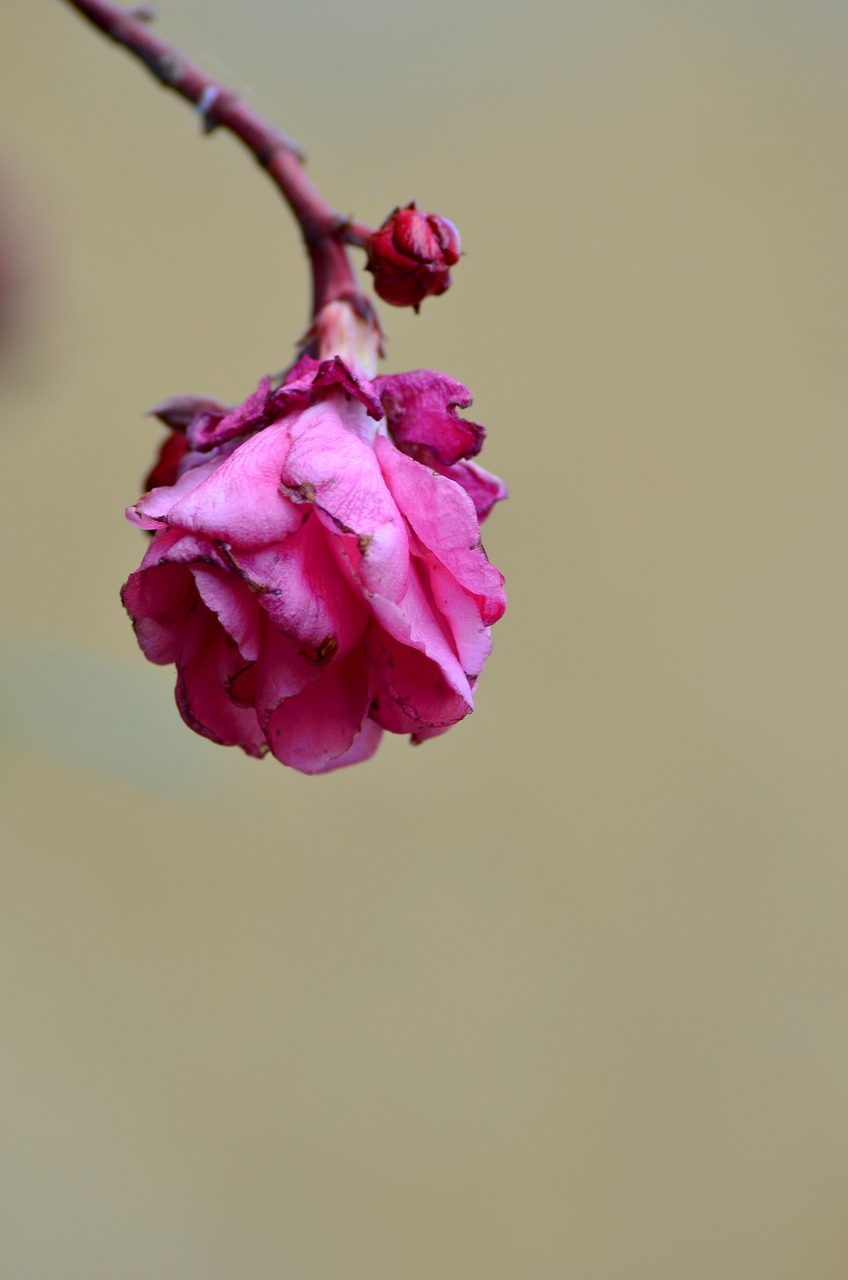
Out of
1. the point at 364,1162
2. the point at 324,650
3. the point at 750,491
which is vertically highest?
the point at 750,491

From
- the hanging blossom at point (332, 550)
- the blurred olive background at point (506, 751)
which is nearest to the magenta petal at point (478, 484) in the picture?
the hanging blossom at point (332, 550)

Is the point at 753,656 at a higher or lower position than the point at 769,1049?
higher

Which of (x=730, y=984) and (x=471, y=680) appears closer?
(x=471, y=680)

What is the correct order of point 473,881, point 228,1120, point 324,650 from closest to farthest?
point 324,650 → point 228,1120 → point 473,881

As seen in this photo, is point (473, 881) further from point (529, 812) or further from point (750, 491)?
point (750, 491)

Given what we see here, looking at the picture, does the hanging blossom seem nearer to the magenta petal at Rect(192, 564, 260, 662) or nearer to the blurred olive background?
the magenta petal at Rect(192, 564, 260, 662)

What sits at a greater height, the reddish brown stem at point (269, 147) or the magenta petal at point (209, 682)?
the reddish brown stem at point (269, 147)

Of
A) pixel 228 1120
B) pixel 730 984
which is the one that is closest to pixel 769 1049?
pixel 730 984

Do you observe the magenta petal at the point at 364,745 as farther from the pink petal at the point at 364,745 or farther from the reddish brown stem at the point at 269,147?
the reddish brown stem at the point at 269,147
